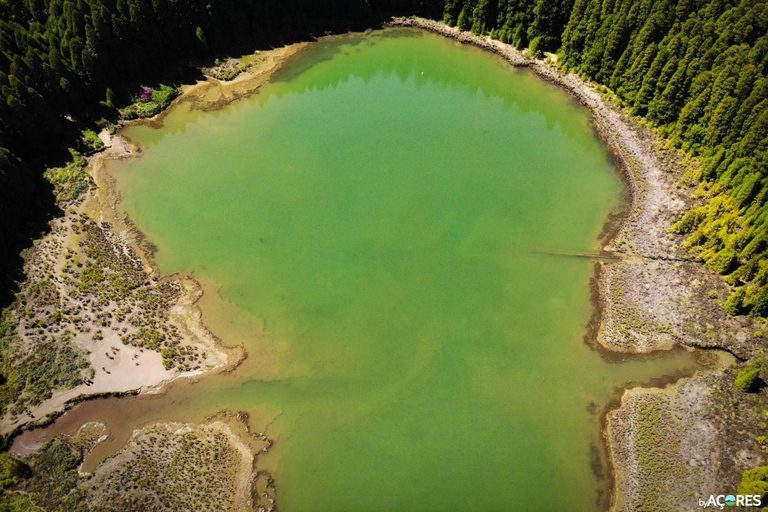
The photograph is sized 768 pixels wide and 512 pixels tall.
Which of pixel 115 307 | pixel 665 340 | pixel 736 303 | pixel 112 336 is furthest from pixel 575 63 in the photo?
pixel 112 336

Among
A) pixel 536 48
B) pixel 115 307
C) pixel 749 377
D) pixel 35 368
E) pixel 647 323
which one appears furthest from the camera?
pixel 536 48

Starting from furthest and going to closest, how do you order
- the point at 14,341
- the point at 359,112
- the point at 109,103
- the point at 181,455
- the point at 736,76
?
the point at 359,112, the point at 109,103, the point at 736,76, the point at 14,341, the point at 181,455

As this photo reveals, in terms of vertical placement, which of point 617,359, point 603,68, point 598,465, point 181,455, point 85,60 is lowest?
point 181,455

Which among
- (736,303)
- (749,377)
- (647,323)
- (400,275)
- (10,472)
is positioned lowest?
(10,472)

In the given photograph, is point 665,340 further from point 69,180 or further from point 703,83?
point 69,180

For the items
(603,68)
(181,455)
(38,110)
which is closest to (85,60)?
(38,110)

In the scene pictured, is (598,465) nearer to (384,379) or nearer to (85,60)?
(384,379)

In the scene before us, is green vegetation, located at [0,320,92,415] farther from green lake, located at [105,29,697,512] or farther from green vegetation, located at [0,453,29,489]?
green lake, located at [105,29,697,512]

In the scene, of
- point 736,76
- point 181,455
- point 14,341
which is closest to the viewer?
point 181,455
